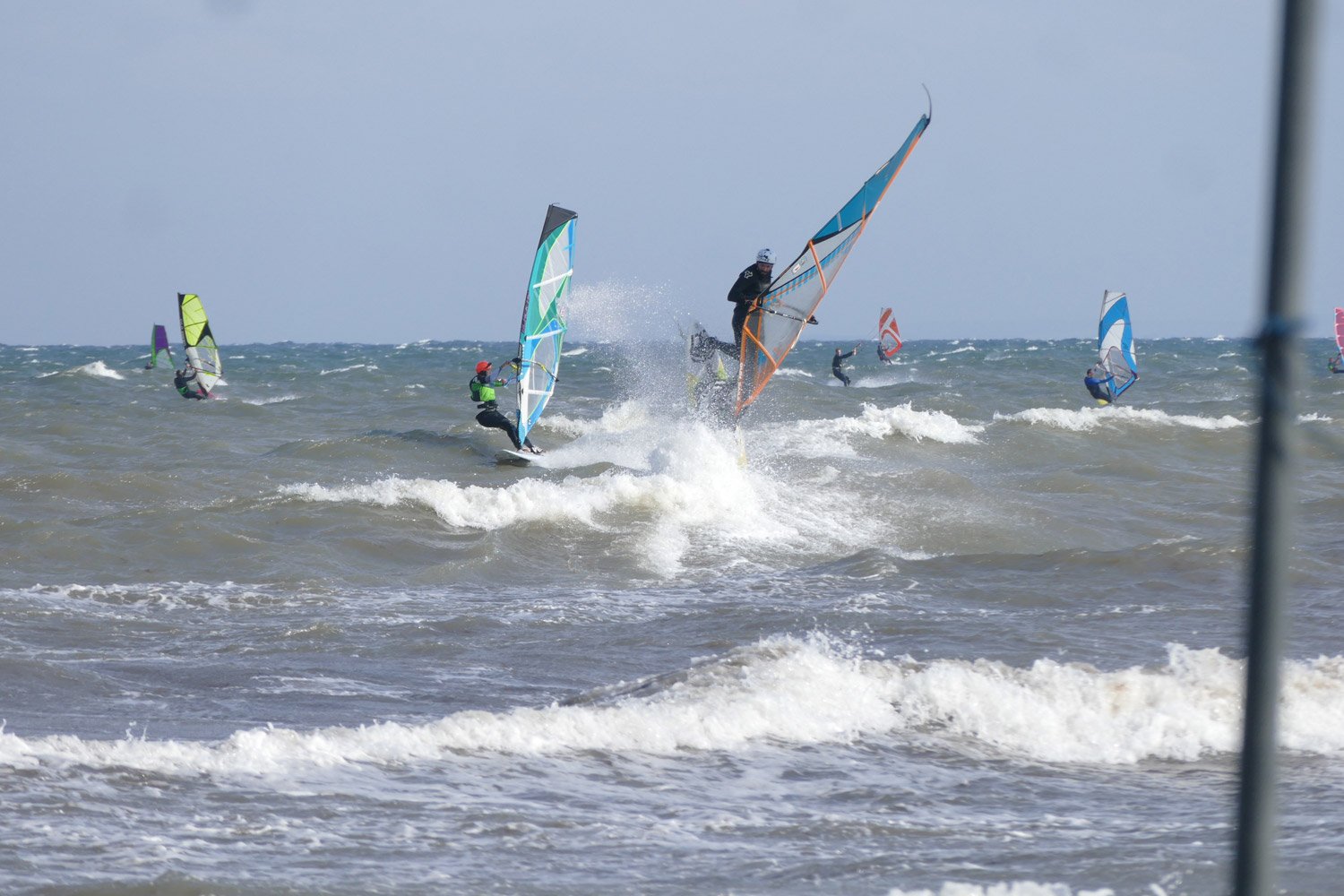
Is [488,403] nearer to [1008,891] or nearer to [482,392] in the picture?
[482,392]

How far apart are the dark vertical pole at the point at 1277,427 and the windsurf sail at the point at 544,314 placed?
42.6 ft

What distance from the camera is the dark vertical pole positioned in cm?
133

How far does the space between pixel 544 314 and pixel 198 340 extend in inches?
467

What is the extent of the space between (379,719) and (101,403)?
20.8m

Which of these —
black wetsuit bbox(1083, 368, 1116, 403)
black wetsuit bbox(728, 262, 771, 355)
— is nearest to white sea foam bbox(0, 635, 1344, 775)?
black wetsuit bbox(728, 262, 771, 355)

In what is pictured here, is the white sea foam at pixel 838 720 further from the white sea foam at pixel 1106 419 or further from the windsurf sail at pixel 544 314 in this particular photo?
the white sea foam at pixel 1106 419

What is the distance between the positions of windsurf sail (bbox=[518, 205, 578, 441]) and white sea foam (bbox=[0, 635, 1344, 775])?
857cm

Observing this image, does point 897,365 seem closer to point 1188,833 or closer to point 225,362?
point 225,362

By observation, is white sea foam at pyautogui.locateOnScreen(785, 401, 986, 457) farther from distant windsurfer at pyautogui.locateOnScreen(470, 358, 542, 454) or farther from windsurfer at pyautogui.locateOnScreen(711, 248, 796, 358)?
windsurfer at pyautogui.locateOnScreen(711, 248, 796, 358)

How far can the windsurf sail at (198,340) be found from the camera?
76.5ft

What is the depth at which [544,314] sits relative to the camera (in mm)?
14773

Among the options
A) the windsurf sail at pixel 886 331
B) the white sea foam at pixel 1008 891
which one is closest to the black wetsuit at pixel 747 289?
the white sea foam at pixel 1008 891

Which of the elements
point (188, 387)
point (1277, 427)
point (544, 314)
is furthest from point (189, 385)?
point (1277, 427)

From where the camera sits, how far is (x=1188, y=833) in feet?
13.6
